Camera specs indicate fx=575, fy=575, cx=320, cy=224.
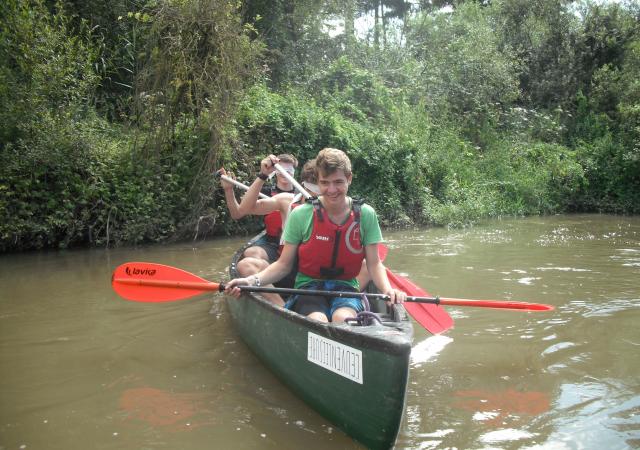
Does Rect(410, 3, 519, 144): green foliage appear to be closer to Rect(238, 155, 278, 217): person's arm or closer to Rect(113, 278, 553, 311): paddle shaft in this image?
Rect(238, 155, 278, 217): person's arm

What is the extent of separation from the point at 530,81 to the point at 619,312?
49.6ft

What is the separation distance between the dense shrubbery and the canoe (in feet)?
20.9

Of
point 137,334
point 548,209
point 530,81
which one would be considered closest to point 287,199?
point 137,334

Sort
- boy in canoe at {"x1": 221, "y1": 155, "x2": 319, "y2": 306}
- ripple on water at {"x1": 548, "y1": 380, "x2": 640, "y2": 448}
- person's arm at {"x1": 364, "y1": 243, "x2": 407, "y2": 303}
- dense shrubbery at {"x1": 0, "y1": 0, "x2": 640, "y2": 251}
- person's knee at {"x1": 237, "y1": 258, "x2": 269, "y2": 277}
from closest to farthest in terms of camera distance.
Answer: ripple on water at {"x1": 548, "y1": 380, "x2": 640, "y2": 448} → person's arm at {"x1": 364, "y1": 243, "x2": 407, "y2": 303} → boy in canoe at {"x1": 221, "y1": 155, "x2": 319, "y2": 306} → person's knee at {"x1": 237, "y1": 258, "x2": 269, "y2": 277} → dense shrubbery at {"x1": 0, "y1": 0, "x2": 640, "y2": 251}

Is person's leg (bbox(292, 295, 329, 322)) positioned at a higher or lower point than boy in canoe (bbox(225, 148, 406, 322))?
lower

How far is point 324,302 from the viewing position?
3.40 metres

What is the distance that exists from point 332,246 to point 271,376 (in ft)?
3.13

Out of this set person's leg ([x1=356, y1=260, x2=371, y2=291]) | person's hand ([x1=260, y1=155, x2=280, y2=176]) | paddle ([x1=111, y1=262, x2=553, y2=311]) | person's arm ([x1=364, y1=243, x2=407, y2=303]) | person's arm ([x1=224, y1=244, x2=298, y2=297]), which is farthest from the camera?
person's hand ([x1=260, y1=155, x2=280, y2=176])

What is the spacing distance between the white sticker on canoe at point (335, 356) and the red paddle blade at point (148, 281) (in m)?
1.27

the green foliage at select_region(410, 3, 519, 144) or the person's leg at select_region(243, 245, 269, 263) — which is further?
the green foliage at select_region(410, 3, 519, 144)

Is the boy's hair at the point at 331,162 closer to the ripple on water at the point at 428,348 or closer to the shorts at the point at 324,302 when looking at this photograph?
the shorts at the point at 324,302

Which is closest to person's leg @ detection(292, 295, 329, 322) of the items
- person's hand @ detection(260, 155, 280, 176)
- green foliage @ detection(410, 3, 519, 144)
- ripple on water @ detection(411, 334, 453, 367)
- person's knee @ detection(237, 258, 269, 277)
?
ripple on water @ detection(411, 334, 453, 367)

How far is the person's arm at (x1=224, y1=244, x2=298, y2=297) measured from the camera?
341 cm

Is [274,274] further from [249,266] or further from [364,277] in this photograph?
[249,266]
